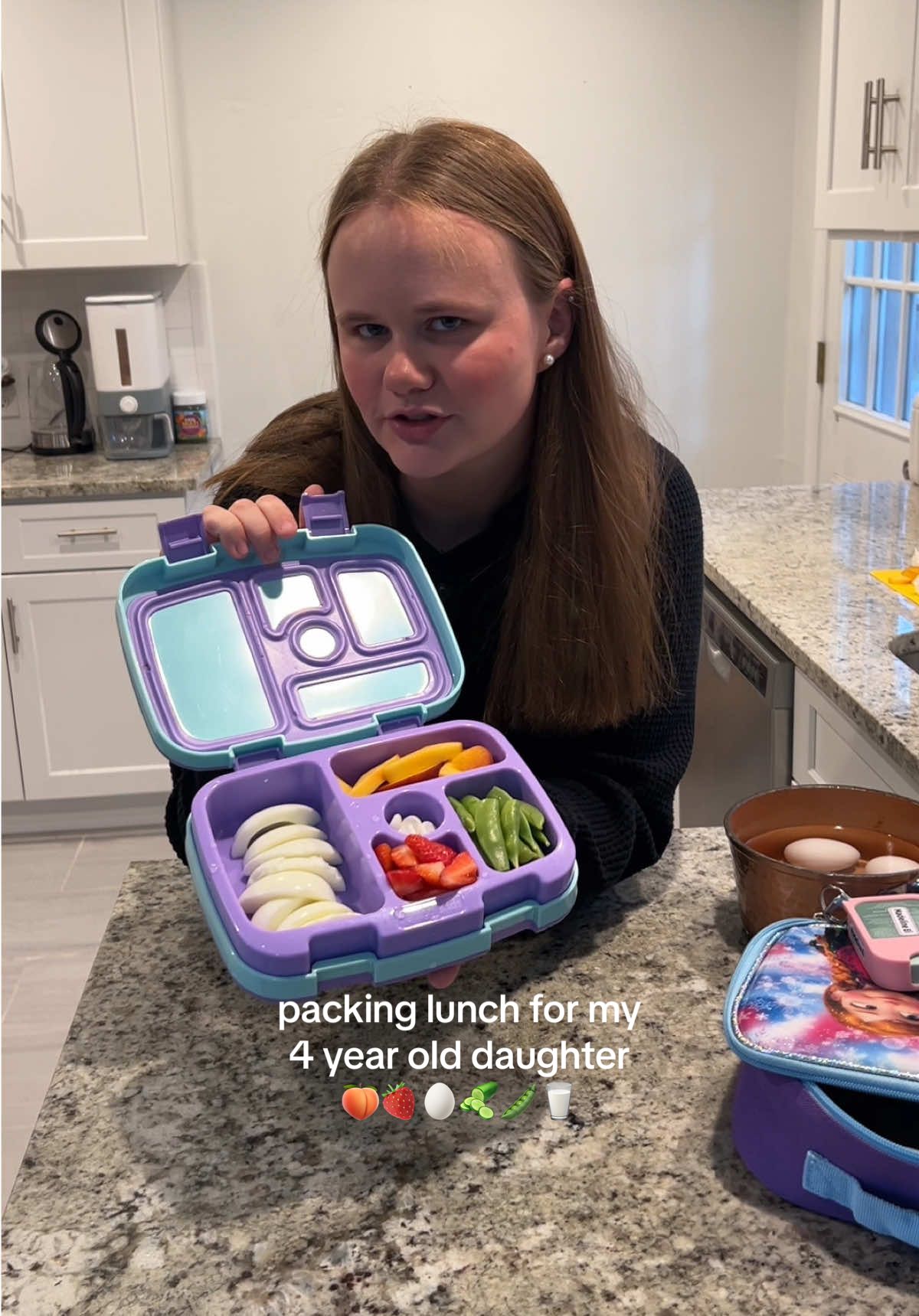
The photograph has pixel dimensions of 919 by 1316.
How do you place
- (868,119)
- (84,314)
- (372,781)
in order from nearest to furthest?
(372,781) → (868,119) → (84,314)

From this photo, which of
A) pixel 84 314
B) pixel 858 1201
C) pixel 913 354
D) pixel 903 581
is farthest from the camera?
pixel 84 314

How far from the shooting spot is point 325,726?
3.06 ft

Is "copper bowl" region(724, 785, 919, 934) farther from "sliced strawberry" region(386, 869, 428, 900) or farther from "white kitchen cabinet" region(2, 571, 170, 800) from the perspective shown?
"white kitchen cabinet" region(2, 571, 170, 800)

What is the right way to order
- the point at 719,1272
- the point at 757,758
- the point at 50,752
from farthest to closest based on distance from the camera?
the point at 50,752 → the point at 757,758 → the point at 719,1272

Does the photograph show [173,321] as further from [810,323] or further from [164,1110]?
[164,1110]

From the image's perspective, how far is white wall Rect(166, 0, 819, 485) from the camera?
11.1 ft

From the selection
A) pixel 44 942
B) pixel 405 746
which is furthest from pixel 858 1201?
pixel 44 942

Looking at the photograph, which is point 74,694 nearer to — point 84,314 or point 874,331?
point 84,314

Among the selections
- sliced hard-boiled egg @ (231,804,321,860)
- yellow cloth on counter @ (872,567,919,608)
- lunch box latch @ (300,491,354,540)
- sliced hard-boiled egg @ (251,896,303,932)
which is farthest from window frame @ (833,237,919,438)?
sliced hard-boiled egg @ (251,896,303,932)

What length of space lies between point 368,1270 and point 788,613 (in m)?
1.46

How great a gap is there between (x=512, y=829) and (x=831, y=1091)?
256 mm

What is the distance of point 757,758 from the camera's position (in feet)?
6.85

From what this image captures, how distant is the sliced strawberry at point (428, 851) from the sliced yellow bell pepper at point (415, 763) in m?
0.09

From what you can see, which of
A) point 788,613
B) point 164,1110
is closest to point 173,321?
point 788,613
